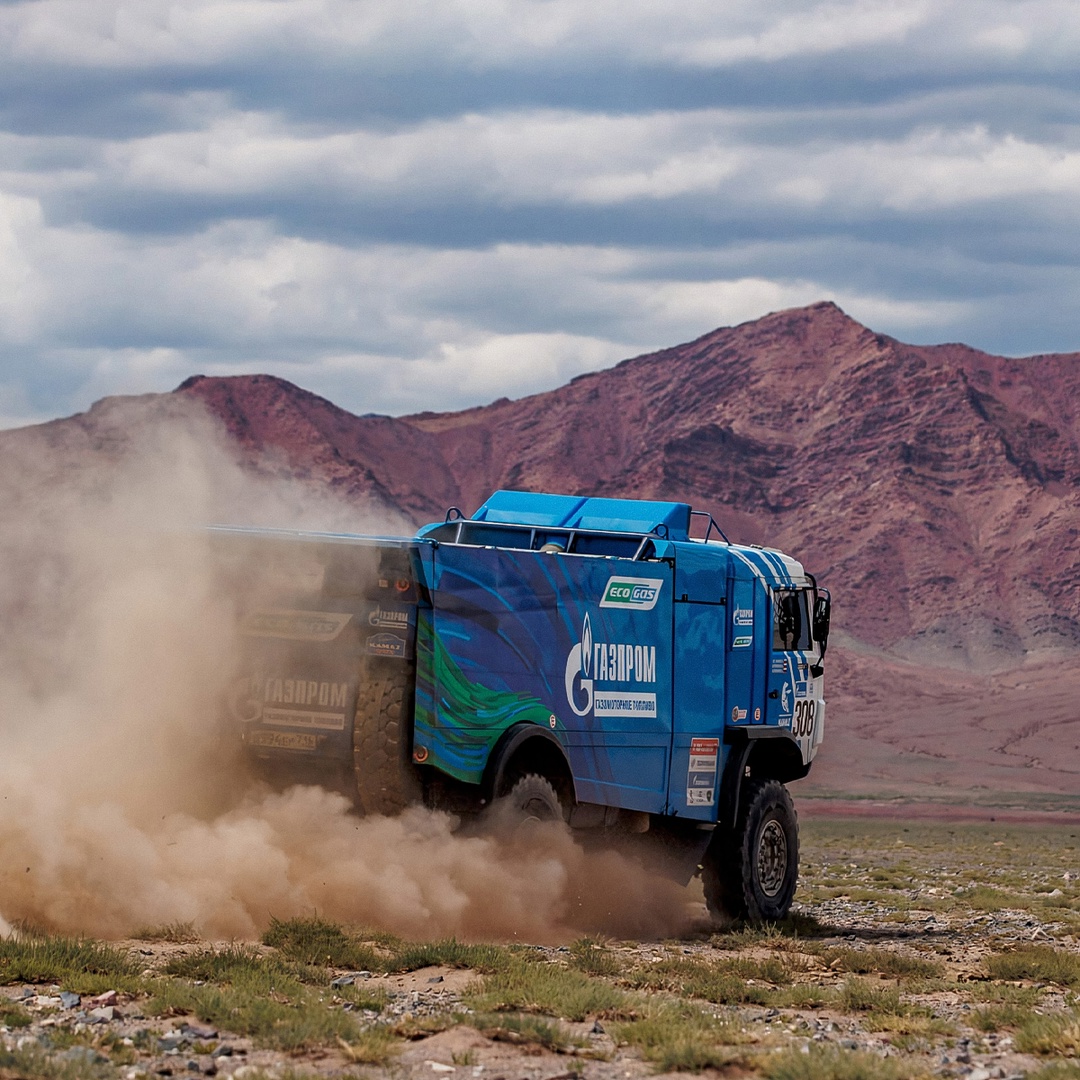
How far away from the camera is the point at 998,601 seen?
14612 centimetres

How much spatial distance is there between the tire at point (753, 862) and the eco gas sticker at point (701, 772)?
0.56m

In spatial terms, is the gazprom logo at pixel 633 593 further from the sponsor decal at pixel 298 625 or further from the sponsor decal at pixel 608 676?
the sponsor decal at pixel 298 625

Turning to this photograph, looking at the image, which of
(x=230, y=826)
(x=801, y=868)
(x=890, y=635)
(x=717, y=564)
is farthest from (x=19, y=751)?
(x=890, y=635)

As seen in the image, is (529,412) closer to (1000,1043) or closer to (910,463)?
(910,463)

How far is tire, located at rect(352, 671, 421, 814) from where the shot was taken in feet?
46.5

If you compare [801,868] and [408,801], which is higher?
[408,801]

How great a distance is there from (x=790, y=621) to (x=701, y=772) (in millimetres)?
2326

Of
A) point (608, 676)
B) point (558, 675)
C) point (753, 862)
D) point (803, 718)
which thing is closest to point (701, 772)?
point (753, 862)

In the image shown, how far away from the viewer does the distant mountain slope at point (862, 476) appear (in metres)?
125

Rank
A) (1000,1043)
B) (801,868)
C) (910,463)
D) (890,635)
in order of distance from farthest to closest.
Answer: (910,463), (890,635), (801,868), (1000,1043)

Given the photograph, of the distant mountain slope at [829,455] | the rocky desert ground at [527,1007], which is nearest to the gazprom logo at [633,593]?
the rocky desert ground at [527,1007]

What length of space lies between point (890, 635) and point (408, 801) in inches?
5261

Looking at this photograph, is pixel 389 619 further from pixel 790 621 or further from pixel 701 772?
pixel 790 621

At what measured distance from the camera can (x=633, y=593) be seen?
54.5 ft
